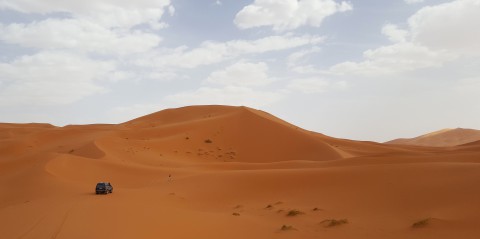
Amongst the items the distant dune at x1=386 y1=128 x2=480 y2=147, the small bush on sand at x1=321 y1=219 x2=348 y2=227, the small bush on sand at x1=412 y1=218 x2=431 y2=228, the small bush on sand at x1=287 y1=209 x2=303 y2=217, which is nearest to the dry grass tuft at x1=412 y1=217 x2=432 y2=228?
the small bush on sand at x1=412 y1=218 x2=431 y2=228

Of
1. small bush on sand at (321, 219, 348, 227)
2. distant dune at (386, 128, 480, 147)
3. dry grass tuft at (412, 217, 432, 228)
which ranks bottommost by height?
small bush on sand at (321, 219, 348, 227)

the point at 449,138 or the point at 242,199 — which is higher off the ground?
the point at 449,138

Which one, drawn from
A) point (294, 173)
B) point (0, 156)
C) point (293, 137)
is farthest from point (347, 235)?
point (0, 156)

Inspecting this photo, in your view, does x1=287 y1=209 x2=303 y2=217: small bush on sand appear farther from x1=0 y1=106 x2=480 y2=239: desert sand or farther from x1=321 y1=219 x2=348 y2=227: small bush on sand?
x1=321 y1=219 x2=348 y2=227: small bush on sand

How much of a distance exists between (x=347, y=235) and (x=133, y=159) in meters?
23.1

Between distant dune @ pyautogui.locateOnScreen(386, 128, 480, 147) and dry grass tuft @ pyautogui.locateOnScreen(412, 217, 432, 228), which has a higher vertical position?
distant dune @ pyautogui.locateOnScreen(386, 128, 480, 147)

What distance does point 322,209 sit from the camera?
43.9ft

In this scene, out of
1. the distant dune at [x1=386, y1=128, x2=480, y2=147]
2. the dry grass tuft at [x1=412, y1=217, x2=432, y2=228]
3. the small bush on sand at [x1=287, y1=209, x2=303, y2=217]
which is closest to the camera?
the dry grass tuft at [x1=412, y1=217, x2=432, y2=228]

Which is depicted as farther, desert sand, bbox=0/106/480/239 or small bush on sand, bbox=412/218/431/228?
desert sand, bbox=0/106/480/239

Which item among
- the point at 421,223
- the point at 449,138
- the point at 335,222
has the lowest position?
the point at 335,222

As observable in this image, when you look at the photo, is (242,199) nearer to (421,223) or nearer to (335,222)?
(335,222)

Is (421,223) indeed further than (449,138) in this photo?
No

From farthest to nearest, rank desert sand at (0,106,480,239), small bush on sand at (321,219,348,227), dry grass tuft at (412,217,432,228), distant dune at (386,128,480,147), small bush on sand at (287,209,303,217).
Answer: distant dune at (386,128,480,147), small bush on sand at (287,209,303,217), small bush on sand at (321,219,348,227), desert sand at (0,106,480,239), dry grass tuft at (412,217,432,228)

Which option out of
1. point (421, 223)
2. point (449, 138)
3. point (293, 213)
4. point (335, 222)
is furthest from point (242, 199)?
point (449, 138)
